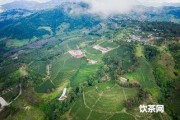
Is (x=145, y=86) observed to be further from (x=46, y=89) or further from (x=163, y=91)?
(x=46, y=89)

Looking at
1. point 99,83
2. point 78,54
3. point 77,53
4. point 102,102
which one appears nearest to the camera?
point 102,102

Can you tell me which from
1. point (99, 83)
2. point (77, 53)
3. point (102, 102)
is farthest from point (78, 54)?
point (102, 102)

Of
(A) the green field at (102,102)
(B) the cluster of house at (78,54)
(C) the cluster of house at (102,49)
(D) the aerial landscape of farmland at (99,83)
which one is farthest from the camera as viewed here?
(C) the cluster of house at (102,49)

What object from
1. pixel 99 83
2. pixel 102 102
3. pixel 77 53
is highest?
pixel 102 102

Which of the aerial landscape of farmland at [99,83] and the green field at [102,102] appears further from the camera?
the aerial landscape of farmland at [99,83]

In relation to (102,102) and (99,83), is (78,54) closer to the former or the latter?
(99,83)

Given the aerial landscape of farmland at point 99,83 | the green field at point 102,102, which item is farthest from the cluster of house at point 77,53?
the green field at point 102,102

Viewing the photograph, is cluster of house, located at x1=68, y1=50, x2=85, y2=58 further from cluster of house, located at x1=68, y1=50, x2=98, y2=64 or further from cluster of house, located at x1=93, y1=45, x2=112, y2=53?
cluster of house, located at x1=93, y1=45, x2=112, y2=53

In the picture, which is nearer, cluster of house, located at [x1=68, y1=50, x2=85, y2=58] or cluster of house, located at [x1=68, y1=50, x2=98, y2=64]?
cluster of house, located at [x1=68, y1=50, x2=98, y2=64]

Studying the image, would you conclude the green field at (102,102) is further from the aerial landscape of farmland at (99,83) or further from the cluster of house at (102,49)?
the cluster of house at (102,49)

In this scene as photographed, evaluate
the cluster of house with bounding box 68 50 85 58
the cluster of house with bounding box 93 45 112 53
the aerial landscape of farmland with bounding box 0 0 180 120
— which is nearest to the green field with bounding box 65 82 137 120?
the aerial landscape of farmland with bounding box 0 0 180 120

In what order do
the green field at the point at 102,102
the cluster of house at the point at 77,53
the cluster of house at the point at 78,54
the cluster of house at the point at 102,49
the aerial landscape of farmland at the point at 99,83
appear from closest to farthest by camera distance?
the green field at the point at 102,102 < the aerial landscape of farmland at the point at 99,83 < the cluster of house at the point at 78,54 < the cluster of house at the point at 77,53 < the cluster of house at the point at 102,49
